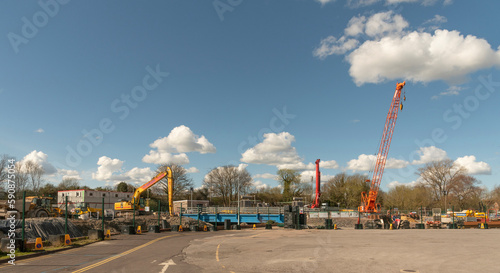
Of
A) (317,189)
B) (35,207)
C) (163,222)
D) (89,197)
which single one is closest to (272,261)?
(163,222)

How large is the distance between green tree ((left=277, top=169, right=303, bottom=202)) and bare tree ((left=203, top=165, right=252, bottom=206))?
486 inches

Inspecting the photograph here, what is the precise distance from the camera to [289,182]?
105375 mm

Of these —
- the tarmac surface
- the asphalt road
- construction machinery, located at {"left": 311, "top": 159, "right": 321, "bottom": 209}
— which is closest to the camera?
the tarmac surface

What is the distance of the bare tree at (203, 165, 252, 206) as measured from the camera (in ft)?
345

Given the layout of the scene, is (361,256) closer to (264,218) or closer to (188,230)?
(188,230)

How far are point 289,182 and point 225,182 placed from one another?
19285mm

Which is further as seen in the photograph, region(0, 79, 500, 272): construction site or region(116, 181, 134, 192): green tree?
region(116, 181, 134, 192): green tree

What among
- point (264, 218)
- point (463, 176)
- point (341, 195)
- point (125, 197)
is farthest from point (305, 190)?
point (264, 218)

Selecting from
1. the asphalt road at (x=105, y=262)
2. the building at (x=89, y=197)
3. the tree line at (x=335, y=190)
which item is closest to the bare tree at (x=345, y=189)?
the tree line at (x=335, y=190)

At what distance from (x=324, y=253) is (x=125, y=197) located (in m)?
78.5

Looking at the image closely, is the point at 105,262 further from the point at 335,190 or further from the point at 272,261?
the point at 335,190

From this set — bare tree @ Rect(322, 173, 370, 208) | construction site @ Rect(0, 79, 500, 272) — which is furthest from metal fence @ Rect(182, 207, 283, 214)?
bare tree @ Rect(322, 173, 370, 208)

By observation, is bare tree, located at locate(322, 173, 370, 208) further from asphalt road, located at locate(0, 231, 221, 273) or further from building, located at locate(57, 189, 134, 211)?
asphalt road, located at locate(0, 231, 221, 273)

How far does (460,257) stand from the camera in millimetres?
14289
